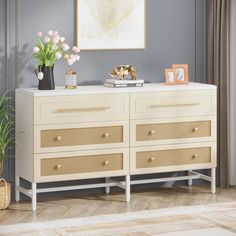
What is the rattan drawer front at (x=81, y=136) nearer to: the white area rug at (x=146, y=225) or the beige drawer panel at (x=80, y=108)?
the beige drawer panel at (x=80, y=108)

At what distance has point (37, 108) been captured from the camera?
5.55m

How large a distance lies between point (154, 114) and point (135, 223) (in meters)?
1.01

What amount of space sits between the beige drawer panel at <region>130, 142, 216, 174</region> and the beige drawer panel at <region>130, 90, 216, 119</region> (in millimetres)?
256

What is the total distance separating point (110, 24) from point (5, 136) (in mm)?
1285

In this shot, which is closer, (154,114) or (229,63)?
(154,114)

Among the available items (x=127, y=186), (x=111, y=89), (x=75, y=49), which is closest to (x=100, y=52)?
(x=75, y=49)

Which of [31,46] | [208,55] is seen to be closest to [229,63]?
[208,55]

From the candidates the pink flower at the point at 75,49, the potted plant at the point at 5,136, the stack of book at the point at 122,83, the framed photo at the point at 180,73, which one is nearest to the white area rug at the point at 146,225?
the potted plant at the point at 5,136

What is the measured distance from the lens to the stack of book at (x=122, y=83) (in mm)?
5926

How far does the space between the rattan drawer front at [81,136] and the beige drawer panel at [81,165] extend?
0.25ft

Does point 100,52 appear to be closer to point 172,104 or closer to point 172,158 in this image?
point 172,104

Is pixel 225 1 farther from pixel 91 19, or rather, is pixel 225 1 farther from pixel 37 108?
pixel 37 108

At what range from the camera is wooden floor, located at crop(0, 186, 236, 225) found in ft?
18.1

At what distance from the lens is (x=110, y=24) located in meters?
6.21
